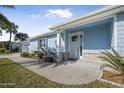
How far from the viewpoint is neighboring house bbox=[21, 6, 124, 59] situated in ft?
28.9

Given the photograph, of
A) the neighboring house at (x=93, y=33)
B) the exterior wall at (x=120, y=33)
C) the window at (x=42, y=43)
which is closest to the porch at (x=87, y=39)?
the neighboring house at (x=93, y=33)

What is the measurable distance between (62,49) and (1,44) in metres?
41.1

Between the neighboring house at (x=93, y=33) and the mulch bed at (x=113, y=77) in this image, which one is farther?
the neighboring house at (x=93, y=33)

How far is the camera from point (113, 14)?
9.16 metres

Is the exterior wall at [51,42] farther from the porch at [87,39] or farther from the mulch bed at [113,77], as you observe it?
the mulch bed at [113,77]

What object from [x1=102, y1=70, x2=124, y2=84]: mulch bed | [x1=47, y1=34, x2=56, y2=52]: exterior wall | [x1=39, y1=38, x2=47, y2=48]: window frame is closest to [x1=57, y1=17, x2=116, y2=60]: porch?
[x1=102, y1=70, x2=124, y2=84]: mulch bed

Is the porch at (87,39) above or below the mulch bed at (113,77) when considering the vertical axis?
above

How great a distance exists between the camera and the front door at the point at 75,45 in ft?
46.0

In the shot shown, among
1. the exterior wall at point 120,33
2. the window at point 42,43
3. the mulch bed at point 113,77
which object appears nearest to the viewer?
the mulch bed at point 113,77

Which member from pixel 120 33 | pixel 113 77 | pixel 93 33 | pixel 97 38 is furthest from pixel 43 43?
pixel 113 77

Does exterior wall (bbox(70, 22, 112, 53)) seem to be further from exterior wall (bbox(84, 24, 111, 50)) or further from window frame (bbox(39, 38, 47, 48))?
window frame (bbox(39, 38, 47, 48))

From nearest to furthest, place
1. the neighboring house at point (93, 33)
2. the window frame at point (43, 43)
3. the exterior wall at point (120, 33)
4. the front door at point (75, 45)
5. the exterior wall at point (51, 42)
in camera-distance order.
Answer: the exterior wall at point (120, 33), the neighboring house at point (93, 33), the front door at point (75, 45), the exterior wall at point (51, 42), the window frame at point (43, 43)
